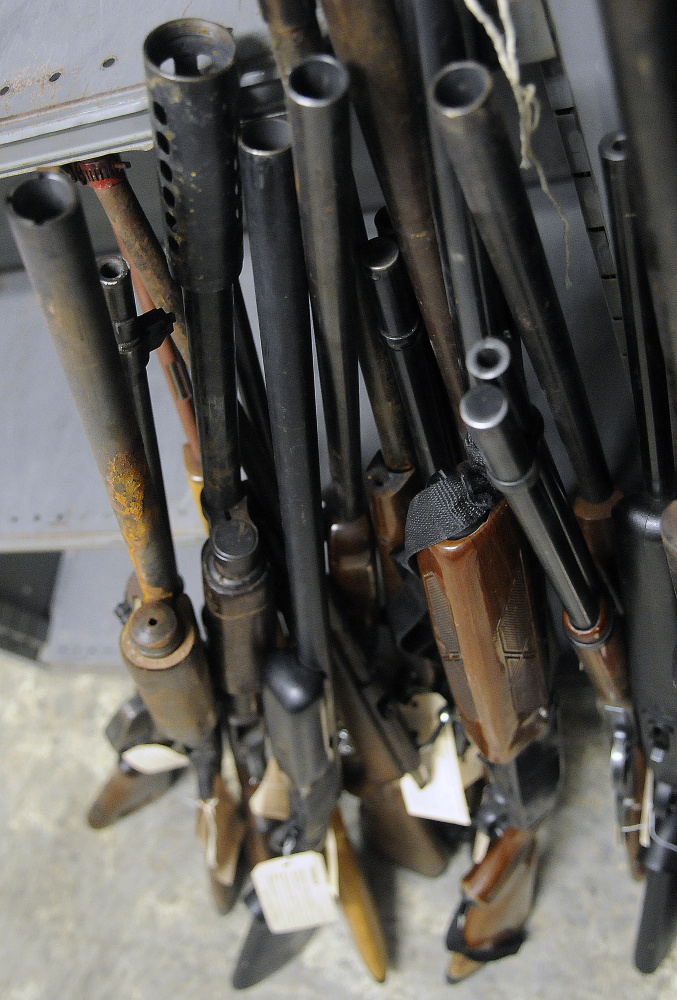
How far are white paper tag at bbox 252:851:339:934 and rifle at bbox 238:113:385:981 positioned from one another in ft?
0.08

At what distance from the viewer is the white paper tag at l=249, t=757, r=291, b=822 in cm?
121

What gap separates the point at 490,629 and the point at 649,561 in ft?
0.53

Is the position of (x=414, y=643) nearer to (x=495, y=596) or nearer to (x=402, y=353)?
(x=495, y=596)

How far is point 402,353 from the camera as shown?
0.83 metres

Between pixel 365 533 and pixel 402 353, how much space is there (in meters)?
0.25

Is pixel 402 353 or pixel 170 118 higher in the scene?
pixel 170 118

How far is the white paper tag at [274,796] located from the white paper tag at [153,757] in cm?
14

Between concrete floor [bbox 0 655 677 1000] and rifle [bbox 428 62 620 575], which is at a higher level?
rifle [bbox 428 62 620 575]

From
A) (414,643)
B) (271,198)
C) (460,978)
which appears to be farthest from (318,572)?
(460,978)

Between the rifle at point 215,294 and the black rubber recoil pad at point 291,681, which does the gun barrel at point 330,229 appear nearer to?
the rifle at point 215,294

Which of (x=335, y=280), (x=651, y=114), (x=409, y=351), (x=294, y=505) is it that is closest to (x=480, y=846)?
(x=294, y=505)

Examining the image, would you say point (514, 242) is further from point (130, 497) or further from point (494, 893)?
point (494, 893)

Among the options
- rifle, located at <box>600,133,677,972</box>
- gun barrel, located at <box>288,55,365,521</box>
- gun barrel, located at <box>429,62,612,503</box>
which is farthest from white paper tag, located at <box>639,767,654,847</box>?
gun barrel, located at <box>288,55,365,521</box>

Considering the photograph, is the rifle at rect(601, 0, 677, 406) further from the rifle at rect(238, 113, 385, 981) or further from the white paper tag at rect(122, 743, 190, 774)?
the white paper tag at rect(122, 743, 190, 774)
